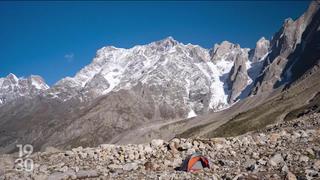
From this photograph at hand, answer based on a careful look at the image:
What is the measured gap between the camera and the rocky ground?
75.7 ft

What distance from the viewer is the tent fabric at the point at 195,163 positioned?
24.8 metres

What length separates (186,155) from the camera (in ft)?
91.9

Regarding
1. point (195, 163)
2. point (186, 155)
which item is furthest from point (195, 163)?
point (186, 155)

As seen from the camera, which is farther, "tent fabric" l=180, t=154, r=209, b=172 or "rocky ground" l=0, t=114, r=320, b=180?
"tent fabric" l=180, t=154, r=209, b=172

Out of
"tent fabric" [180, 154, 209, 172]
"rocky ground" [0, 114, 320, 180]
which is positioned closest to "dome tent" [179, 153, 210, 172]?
"tent fabric" [180, 154, 209, 172]

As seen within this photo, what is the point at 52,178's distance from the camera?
25328 mm

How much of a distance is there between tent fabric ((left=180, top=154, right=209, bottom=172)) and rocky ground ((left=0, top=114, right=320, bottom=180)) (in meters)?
0.44

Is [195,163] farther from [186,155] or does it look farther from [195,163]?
[186,155]

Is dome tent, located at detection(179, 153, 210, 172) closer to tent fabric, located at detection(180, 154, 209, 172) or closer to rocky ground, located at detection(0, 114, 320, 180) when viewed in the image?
tent fabric, located at detection(180, 154, 209, 172)

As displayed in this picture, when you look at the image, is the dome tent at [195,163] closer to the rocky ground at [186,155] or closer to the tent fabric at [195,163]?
the tent fabric at [195,163]

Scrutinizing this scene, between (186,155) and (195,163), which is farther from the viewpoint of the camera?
(186,155)

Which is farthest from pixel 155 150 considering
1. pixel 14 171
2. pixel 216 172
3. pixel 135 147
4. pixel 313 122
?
pixel 313 122

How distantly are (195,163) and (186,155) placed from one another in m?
2.97

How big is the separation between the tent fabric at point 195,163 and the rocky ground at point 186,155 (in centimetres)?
44
